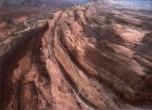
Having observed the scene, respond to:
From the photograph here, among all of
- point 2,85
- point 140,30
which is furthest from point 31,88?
point 140,30

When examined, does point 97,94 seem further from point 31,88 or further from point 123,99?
point 31,88

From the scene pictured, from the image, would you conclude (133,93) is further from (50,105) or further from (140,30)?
(140,30)

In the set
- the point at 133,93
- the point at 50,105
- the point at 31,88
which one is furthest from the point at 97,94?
the point at 31,88

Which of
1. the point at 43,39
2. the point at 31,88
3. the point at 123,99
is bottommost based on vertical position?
the point at 123,99

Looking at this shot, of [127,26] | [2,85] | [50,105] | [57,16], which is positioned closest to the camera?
[50,105]

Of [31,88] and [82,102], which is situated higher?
[31,88]

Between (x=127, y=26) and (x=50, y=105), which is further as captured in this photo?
(x=127, y=26)

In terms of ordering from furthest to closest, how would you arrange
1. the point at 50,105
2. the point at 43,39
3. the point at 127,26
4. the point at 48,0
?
the point at 48,0 → the point at 127,26 → the point at 43,39 → the point at 50,105
